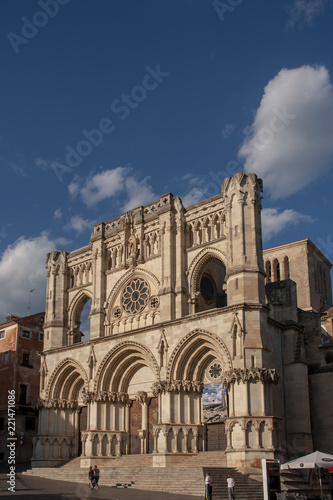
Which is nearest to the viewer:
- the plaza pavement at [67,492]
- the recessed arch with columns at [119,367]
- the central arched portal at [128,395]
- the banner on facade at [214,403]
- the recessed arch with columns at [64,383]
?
the plaza pavement at [67,492]

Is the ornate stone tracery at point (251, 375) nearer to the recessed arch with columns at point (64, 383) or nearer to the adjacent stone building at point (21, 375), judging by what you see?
the recessed arch with columns at point (64, 383)

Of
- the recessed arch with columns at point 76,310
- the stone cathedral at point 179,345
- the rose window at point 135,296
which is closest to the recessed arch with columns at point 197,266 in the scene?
the stone cathedral at point 179,345

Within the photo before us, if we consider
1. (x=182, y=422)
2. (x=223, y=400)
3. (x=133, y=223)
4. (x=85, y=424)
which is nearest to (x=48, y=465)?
(x=85, y=424)

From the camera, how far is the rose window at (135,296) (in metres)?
34.1

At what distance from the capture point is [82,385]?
36.4 metres

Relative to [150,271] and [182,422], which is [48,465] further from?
[150,271]

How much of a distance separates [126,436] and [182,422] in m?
5.22

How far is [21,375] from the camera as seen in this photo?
45.7 metres

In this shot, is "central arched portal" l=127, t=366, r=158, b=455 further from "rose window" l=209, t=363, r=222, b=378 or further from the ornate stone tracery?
the ornate stone tracery

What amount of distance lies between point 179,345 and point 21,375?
2052 centimetres

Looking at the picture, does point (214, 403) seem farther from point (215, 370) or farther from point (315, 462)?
point (315, 462)

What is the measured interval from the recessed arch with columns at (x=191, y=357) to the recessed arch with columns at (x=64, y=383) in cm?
860

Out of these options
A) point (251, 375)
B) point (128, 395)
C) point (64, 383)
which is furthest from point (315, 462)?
point (64, 383)

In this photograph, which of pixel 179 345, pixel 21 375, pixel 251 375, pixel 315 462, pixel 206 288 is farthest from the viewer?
pixel 21 375
